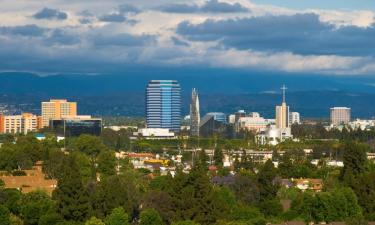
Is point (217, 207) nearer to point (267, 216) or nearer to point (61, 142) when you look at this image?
point (267, 216)

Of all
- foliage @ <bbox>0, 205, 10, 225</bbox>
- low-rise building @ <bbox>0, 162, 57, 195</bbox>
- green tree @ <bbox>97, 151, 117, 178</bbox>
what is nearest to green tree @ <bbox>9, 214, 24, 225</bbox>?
foliage @ <bbox>0, 205, 10, 225</bbox>

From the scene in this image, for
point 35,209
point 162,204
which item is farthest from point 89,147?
point 162,204

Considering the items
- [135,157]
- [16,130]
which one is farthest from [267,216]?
[16,130]

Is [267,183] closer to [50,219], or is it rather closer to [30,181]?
[50,219]

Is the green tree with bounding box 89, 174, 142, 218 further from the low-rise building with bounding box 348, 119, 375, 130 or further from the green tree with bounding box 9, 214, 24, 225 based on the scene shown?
the low-rise building with bounding box 348, 119, 375, 130

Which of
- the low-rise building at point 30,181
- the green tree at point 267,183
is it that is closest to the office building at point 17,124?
the low-rise building at point 30,181
